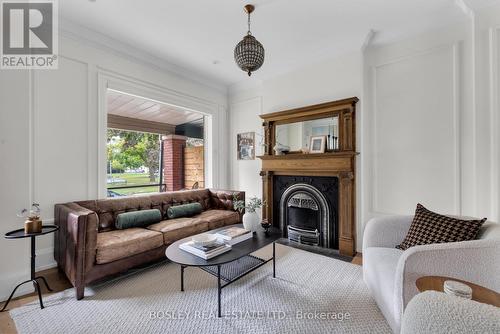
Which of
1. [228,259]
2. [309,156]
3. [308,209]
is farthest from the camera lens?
[308,209]

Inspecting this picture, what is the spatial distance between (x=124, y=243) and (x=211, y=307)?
1.10 meters

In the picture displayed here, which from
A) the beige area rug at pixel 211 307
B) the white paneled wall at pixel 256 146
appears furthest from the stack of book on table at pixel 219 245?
the white paneled wall at pixel 256 146

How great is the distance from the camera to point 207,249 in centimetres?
187

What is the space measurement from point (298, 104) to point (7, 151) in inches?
137

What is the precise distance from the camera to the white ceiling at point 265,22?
7.74 ft

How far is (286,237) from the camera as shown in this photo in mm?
3768

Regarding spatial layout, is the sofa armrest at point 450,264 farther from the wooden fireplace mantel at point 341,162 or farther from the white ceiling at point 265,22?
the white ceiling at point 265,22

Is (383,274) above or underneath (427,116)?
underneath

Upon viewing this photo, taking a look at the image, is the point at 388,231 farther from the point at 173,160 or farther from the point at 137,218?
the point at 173,160

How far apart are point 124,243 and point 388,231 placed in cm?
252

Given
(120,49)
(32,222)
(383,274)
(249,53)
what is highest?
(120,49)

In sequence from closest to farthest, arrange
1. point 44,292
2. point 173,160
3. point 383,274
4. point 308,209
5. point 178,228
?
point 383,274
point 44,292
point 178,228
point 308,209
point 173,160

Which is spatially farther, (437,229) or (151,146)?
(151,146)

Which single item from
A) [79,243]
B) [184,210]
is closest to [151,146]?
[184,210]
